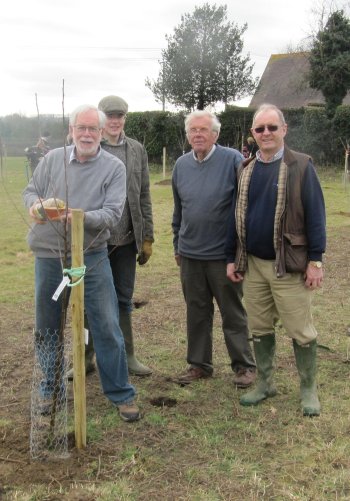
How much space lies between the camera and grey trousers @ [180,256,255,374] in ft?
14.1

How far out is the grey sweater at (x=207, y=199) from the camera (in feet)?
13.5

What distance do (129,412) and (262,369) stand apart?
102cm

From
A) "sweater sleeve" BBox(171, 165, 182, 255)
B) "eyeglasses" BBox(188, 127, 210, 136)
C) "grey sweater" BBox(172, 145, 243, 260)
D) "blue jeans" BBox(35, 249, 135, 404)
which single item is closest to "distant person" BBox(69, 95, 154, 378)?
"sweater sleeve" BBox(171, 165, 182, 255)

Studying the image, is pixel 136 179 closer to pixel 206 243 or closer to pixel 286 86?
pixel 206 243

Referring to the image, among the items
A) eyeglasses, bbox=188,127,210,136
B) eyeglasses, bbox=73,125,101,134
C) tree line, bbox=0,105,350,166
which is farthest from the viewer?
tree line, bbox=0,105,350,166

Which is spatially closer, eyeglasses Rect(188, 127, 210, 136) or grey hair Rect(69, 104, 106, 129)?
grey hair Rect(69, 104, 106, 129)

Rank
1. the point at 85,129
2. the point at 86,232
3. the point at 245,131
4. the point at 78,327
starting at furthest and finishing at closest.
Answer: the point at 245,131 → the point at 86,232 → the point at 85,129 → the point at 78,327

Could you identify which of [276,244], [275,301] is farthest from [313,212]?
[275,301]

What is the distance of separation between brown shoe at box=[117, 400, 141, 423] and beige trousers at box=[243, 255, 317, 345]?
3.27 feet

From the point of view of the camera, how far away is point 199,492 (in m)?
3.00

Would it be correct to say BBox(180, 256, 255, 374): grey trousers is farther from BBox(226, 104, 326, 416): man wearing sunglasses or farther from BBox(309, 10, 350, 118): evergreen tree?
BBox(309, 10, 350, 118): evergreen tree

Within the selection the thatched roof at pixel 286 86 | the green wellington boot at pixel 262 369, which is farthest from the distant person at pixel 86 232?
the thatched roof at pixel 286 86

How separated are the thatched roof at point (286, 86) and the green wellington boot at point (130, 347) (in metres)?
28.8

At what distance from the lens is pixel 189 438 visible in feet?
11.8
